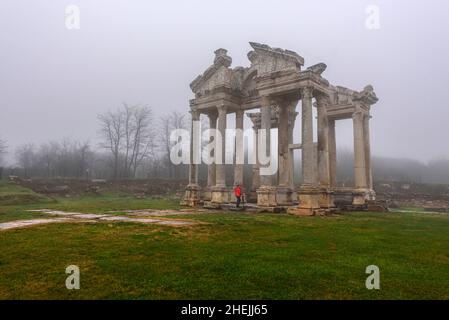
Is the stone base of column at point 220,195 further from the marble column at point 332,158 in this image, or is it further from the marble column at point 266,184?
the marble column at point 332,158

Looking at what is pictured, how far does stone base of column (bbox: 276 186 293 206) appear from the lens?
22.2 metres

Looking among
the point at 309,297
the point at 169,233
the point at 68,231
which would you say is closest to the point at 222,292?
the point at 309,297

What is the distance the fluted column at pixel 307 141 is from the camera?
1948 centimetres

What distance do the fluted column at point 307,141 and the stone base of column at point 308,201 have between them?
0.68 metres

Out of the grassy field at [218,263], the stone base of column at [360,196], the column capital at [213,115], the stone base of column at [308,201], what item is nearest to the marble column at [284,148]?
the stone base of column at [308,201]

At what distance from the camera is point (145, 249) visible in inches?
313

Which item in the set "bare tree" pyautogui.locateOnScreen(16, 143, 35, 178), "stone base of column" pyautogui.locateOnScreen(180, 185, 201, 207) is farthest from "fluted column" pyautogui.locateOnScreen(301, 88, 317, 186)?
"bare tree" pyautogui.locateOnScreen(16, 143, 35, 178)

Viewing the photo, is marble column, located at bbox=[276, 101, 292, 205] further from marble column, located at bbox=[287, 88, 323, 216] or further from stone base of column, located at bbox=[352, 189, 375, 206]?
stone base of column, located at bbox=[352, 189, 375, 206]

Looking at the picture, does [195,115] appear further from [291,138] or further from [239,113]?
[291,138]

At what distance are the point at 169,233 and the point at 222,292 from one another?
575 centimetres

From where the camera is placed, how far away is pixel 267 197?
A: 67.2 feet
